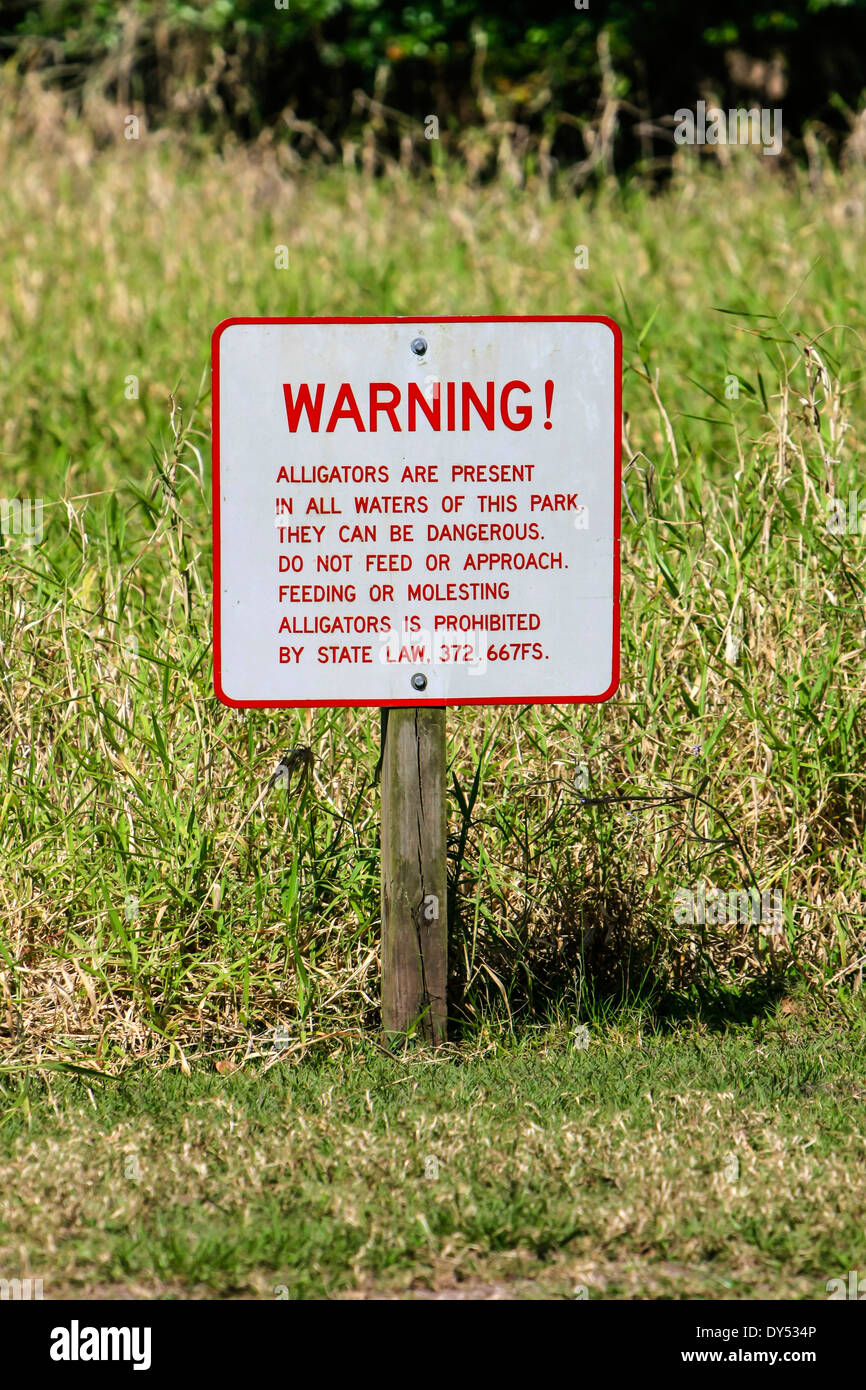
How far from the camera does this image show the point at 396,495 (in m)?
3.80

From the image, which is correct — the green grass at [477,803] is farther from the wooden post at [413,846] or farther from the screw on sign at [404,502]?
the screw on sign at [404,502]

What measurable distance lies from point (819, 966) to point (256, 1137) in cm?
178

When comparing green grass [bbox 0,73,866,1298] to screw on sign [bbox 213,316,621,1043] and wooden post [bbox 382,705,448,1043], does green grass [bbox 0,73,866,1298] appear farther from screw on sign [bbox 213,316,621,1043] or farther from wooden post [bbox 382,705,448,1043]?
screw on sign [bbox 213,316,621,1043]

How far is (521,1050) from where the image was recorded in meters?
4.01

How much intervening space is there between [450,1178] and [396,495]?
1.62 m

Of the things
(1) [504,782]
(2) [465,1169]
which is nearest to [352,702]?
(1) [504,782]

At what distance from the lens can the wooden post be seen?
3893 mm

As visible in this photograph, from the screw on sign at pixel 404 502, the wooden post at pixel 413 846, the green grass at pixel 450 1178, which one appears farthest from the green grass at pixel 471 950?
the screw on sign at pixel 404 502

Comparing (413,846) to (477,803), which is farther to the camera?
(477,803)

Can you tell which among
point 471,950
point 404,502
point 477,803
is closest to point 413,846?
point 471,950

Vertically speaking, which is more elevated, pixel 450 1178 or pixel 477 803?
pixel 477 803

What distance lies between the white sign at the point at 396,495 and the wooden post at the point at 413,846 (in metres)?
0.12

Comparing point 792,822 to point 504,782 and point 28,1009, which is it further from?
point 28,1009

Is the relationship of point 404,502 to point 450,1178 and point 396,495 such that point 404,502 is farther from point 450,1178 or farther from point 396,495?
point 450,1178
